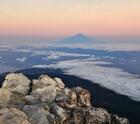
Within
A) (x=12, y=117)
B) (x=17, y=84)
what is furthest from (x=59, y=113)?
(x=17, y=84)

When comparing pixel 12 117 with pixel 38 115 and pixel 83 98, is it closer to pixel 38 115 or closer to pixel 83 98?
pixel 38 115

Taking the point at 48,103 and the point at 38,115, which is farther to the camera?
the point at 48,103

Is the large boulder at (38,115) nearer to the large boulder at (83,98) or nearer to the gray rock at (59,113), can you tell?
the gray rock at (59,113)

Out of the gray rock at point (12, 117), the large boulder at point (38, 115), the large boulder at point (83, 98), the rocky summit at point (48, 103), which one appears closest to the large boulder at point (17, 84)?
the rocky summit at point (48, 103)

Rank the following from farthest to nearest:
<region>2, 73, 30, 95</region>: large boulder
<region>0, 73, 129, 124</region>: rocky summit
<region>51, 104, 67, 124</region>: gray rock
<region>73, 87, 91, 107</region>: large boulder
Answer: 1. <region>73, 87, 91, 107</region>: large boulder
2. <region>2, 73, 30, 95</region>: large boulder
3. <region>51, 104, 67, 124</region>: gray rock
4. <region>0, 73, 129, 124</region>: rocky summit

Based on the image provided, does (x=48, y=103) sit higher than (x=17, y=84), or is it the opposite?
(x=17, y=84)

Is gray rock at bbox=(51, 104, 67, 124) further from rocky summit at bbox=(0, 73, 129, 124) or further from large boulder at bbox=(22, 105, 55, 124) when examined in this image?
large boulder at bbox=(22, 105, 55, 124)

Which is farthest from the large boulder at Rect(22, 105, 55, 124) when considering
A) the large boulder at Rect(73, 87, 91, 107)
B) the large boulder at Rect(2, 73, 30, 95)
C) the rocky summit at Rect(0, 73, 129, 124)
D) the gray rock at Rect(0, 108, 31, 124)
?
the large boulder at Rect(73, 87, 91, 107)

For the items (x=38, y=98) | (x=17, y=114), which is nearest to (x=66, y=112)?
(x=38, y=98)

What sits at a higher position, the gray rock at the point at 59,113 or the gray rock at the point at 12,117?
the gray rock at the point at 12,117
